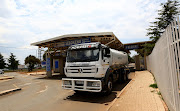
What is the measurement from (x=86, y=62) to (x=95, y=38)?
367 inches

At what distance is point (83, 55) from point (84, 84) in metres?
1.57

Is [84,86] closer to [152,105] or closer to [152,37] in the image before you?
[152,105]

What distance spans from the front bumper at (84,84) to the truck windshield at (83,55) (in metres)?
1.11

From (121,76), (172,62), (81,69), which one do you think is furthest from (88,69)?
(121,76)

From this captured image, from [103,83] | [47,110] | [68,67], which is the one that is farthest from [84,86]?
[47,110]

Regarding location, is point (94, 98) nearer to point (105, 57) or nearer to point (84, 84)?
point (84, 84)

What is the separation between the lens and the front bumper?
595 centimetres

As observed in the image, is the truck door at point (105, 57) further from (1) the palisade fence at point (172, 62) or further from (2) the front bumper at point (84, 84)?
(1) the palisade fence at point (172, 62)

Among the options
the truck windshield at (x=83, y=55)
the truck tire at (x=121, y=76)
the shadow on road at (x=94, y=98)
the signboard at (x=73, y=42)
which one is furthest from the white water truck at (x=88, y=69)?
the signboard at (x=73, y=42)

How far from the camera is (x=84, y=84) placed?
242 inches

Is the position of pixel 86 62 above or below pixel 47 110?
above

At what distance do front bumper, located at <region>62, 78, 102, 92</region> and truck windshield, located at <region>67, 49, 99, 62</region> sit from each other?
3.64 feet

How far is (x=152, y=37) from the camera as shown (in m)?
20.5

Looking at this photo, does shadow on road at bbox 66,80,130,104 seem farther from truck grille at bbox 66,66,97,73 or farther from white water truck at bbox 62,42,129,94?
truck grille at bbox 66,66,97,73
